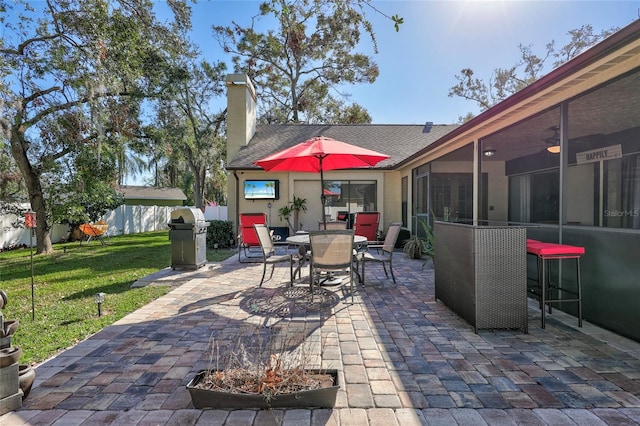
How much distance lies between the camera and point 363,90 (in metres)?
20.5

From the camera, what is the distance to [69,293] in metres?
5.12

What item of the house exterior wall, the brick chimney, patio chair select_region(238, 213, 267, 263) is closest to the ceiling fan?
the house exterior wall

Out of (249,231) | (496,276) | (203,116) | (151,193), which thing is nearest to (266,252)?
(249,231)

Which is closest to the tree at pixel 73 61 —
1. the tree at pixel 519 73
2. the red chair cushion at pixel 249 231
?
the red chair cushion at pixel 249 231

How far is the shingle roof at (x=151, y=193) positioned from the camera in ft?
87.5

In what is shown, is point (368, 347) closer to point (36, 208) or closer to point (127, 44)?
point (127, 44)

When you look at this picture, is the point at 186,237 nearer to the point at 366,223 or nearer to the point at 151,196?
the point at 366,223

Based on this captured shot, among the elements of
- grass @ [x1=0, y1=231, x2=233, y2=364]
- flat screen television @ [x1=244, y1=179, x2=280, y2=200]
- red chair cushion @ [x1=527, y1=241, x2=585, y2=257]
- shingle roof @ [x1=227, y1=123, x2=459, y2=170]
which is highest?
shingle roof @ [x1=227, y1=123, x2=459, y2=170]

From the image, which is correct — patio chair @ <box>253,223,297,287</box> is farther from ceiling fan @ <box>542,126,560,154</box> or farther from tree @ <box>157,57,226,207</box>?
tree @ <box>157,57,226,207</box>

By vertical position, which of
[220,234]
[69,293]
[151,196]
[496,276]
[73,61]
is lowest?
[69,293]

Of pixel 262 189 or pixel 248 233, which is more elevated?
pixel 262 189

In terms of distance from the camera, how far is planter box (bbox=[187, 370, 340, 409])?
1.99 metres

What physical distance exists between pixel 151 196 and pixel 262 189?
21.0 m

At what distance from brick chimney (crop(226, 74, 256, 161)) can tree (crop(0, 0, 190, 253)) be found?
2.46 meters
